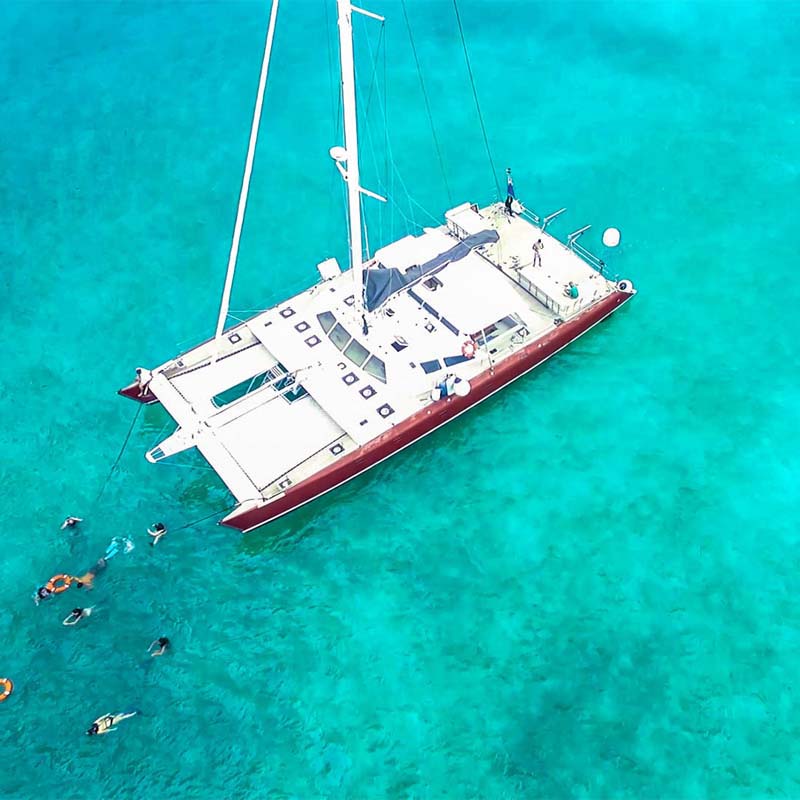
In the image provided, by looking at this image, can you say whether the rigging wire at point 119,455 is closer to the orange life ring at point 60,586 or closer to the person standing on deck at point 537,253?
the orange life ring at point 60,586

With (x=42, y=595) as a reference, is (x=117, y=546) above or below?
above

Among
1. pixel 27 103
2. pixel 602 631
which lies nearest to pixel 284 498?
pixel 602 631

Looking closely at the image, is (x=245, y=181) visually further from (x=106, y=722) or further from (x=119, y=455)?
(x=106, y=722)

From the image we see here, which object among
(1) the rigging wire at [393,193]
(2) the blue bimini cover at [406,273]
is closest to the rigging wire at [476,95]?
(1) the rigging wire at [393,193]

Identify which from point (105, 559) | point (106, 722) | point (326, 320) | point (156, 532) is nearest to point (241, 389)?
point (326, 320)

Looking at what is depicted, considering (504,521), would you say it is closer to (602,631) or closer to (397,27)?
(602,631)

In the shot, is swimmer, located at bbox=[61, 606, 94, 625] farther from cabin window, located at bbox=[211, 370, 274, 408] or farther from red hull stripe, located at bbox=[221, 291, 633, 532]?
cabin window, located at bbox=[211, 370, 274, 408]
